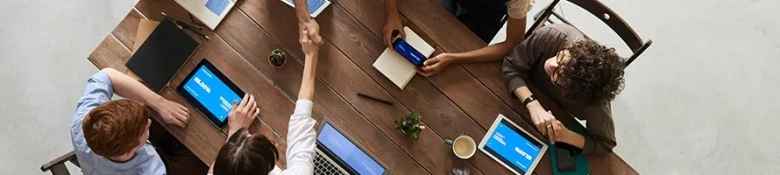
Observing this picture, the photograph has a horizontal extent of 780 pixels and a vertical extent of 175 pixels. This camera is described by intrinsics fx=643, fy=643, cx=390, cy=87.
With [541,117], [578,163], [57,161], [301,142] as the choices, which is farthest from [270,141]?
[578,163]

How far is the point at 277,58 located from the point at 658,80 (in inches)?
80.8

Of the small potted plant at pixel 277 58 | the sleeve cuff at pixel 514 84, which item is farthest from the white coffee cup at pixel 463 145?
the small potted plant at pixel 277 58

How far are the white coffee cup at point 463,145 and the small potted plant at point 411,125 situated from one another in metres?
0.12

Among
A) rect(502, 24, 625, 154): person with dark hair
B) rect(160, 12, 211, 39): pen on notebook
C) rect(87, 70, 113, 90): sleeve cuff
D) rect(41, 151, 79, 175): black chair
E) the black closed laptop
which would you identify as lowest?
rect(41, 151, 79, 175): black chair

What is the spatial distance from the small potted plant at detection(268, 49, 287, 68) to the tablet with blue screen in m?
0.14

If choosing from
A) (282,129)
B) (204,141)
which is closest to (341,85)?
(282,129)

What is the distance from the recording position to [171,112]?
2064mm

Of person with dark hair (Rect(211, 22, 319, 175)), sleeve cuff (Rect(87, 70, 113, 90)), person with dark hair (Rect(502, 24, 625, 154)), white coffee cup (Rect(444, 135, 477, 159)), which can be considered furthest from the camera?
white coffee cup (Rect(444, 135, 477, 159))

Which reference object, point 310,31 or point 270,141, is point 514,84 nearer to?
point 310,31

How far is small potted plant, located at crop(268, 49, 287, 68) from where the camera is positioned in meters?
2.12

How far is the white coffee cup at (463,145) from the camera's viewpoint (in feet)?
7.00

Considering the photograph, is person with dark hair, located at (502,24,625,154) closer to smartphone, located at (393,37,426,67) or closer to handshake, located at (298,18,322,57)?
smartphone, located at (393,37,426,67)

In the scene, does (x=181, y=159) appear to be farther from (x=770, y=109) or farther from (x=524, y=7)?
(x=770, y=109)

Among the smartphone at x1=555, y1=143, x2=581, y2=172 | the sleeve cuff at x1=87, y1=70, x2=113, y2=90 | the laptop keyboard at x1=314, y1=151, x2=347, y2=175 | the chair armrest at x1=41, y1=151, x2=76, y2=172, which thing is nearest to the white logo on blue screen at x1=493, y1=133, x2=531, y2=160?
the smartphone at x1=555, y1=143, x2=581, y2=172
